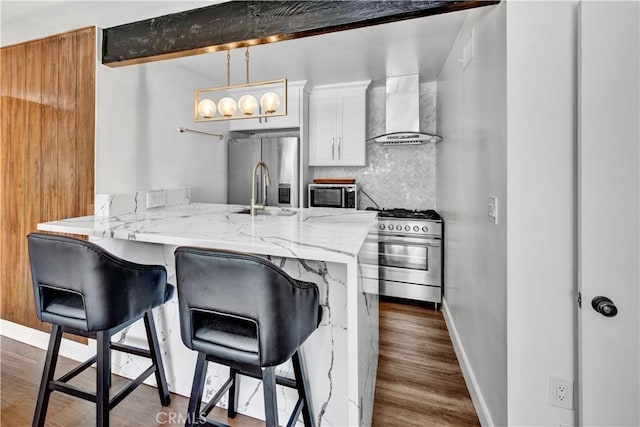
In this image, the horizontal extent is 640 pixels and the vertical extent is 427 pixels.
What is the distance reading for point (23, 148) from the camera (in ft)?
8.02

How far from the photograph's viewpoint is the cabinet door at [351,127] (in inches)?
141

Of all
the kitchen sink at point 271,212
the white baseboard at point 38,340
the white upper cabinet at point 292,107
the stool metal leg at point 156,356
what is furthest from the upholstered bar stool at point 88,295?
the white upper cabinet at point 292,107

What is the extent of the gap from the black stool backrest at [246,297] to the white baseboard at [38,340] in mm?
1697

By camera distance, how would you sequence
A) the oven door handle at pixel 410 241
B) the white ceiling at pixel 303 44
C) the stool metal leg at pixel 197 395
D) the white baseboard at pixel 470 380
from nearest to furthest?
the stool metal leg at pixel 197 395 → the white baseboard at pixel 470 380 → the white ceiling at pixel 303 44 → the oven door handle at pixel 410 241

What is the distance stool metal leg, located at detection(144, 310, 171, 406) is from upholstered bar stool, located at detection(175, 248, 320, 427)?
1.84ft

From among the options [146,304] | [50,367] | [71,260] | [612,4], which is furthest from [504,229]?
[50,367]

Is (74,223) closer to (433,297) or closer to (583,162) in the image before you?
(583,162)

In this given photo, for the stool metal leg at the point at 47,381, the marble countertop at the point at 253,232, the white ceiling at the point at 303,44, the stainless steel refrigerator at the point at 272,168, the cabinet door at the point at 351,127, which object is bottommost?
the stool metal leg at the point at 47,381

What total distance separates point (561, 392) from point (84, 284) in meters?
2.02

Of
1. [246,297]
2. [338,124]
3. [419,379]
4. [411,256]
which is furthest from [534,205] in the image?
[338,124]

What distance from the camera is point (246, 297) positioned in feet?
3.36

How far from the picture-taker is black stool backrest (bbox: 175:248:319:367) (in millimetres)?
1009

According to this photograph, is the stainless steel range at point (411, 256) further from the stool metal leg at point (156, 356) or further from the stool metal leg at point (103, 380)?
the stool metal leg at point (103, 380)

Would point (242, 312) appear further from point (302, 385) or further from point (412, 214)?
point (412, 214)
